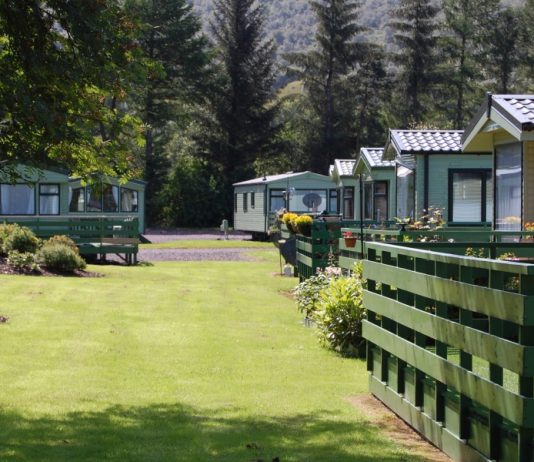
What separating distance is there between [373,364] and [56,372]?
3.06m

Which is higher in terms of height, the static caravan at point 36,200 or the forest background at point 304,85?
the forest background at point 304,85

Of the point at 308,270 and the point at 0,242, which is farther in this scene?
the point at 0,242

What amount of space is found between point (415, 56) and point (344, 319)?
4893 centimetres

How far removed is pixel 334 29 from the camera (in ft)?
190

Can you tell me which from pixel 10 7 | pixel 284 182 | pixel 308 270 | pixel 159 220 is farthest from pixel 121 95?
pixel 159 220

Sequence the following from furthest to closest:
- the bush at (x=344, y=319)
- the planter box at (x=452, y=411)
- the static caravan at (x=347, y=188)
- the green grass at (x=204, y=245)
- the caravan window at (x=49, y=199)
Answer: the green grass at (x=204, y=245) < the caravan window at (x=49, y=199) < the static caravan at (x=347, y=188) < the bush at (x=344, y=319) < the planter box at (x=452, y=411)

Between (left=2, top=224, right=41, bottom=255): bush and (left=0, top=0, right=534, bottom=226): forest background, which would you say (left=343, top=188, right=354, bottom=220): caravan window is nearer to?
(left=2, top=224, right=41, bottom=255): bush

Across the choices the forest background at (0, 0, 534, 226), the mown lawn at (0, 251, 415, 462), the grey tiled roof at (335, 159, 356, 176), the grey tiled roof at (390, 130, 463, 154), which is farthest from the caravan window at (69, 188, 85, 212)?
the mown lawn at (0, 251, 415, 462)

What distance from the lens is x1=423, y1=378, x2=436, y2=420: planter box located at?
5.88 m

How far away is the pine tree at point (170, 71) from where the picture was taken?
54.2 metres

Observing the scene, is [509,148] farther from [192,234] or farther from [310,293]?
[192,234]

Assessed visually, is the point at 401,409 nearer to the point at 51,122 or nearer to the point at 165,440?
the point at 165,440

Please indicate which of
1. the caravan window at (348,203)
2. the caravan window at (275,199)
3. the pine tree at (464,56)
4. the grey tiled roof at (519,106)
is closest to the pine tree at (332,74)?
the pine tree at (464,56)

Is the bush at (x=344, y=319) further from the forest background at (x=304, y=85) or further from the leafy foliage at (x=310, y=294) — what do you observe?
the forest background at (x=304, y=85)
